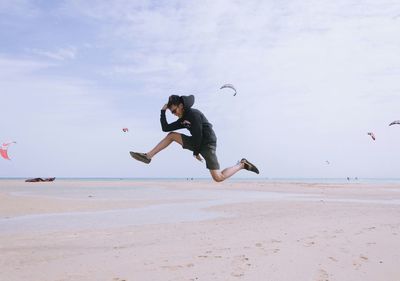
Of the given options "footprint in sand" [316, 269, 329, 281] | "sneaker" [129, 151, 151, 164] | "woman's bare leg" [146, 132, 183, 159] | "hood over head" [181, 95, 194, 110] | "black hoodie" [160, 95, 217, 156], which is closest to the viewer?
"hood over head" [181, 95, 194, 110]

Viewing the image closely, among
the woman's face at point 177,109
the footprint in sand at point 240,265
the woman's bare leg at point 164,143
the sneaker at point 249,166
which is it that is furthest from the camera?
the sneaker at point 249,166

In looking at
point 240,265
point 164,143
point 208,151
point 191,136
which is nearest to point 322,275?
point 240,265

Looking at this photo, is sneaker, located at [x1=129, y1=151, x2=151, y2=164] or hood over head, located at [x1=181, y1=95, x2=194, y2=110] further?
sneaker, located at [x1=129, y1=151, x2=151, y2=164]

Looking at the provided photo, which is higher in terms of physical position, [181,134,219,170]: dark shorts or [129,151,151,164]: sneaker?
[181,134,219,170]: dark shorts

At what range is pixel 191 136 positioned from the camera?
789 cm

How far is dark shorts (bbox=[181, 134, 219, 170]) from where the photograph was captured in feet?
26.1

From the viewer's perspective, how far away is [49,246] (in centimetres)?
1316

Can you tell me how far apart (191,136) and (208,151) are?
0.61m

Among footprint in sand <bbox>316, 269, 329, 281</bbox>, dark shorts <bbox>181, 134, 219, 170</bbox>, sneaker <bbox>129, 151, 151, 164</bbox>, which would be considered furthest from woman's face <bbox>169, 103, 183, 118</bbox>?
footprint in sand <bbox>316, 269, 329, 281</bbox>

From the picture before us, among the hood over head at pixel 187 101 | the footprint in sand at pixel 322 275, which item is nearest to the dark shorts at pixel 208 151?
the hood over head at pixel 187 101

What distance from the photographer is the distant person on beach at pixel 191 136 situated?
23.4ft

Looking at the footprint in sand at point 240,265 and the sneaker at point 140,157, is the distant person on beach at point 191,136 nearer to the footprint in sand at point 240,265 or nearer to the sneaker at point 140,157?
the sneaker at point 140,157

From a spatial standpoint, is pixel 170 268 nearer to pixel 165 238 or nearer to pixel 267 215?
pixel 165 238

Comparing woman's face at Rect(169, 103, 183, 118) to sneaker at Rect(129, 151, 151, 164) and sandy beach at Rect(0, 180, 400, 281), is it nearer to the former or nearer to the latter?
sneaker at Rect(129, 151, 151, 164)
